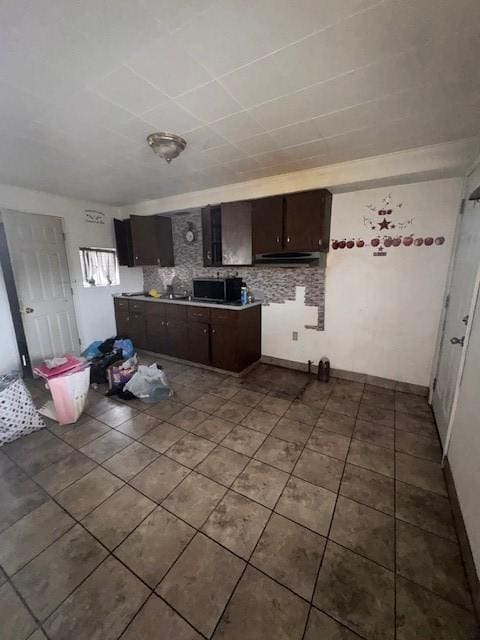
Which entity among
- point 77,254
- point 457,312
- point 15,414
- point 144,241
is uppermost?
point 144,241

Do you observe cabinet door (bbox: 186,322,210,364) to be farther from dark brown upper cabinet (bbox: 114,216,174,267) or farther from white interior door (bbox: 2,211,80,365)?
white interior door (bbox: 2,211,80,365)

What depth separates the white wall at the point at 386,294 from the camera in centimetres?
261

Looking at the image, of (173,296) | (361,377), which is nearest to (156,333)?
(173,296)

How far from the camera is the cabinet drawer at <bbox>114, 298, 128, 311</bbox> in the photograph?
4.36 meters

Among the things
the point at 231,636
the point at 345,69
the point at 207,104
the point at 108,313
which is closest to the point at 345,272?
the point at 345,69

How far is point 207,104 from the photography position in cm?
165

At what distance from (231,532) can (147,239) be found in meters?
3.95

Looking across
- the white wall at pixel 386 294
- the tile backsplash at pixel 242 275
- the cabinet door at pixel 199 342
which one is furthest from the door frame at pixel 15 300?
the white wall at pixel 386 294

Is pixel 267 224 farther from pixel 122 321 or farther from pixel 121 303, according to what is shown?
pixel 122 321

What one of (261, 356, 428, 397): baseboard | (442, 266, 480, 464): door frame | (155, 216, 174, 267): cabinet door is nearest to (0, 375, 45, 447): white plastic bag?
(155, 216, 174, 267): cabinet door

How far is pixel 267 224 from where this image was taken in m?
3.12

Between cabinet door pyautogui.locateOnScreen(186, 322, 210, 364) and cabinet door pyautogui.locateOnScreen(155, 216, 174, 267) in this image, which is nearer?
cabinet door pyautogui.locateOnScreen(186, 322, 210, 364)

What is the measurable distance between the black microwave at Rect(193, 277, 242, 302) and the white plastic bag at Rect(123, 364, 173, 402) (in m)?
1.29

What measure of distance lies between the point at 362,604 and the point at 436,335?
2.50 meters
